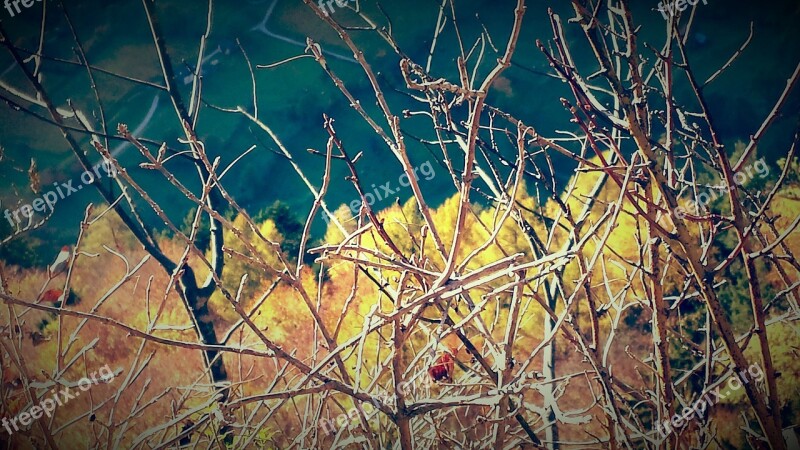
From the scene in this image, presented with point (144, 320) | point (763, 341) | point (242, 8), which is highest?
point (242, 8)

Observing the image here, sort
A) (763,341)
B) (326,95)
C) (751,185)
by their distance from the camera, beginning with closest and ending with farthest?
1. (763,341)
2. (751,185)
3. (326,95)

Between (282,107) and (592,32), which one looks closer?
(592,32)

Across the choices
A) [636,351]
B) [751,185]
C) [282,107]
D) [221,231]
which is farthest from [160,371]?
[751,185]

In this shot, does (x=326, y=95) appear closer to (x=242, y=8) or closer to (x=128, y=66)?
(x=242, y=8)

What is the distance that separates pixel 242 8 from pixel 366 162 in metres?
1.01

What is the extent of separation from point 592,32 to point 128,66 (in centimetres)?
260

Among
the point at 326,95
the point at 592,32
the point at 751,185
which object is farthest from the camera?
the point at 326,95

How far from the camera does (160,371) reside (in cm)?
283

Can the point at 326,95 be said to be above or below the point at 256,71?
below

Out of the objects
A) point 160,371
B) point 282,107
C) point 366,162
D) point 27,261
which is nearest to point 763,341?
point 366,162

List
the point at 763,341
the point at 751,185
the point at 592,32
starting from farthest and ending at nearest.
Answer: the point at 751,185
the point at 763,341
the point at 592,32

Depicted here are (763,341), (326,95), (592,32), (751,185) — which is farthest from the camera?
(326,95)

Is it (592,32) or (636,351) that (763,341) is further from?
(636,351)

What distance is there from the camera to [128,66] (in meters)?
2.80
